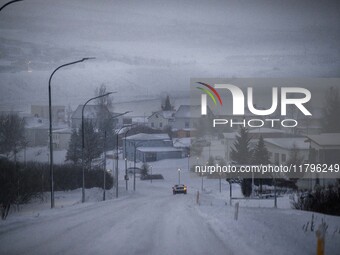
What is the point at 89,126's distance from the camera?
272 feet

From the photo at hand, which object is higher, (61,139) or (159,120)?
(159,120)

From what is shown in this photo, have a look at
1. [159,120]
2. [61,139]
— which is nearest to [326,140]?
[61,139]

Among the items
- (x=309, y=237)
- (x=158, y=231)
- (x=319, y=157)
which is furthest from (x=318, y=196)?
(x=319, y=157)

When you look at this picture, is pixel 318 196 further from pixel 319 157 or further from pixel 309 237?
pixel 319 157

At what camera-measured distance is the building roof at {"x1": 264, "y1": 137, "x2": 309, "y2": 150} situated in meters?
47.1

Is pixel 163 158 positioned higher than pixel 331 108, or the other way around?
pixel 331 108

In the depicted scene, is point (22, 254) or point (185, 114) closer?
point (22, 254)

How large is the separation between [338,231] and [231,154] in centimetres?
4204

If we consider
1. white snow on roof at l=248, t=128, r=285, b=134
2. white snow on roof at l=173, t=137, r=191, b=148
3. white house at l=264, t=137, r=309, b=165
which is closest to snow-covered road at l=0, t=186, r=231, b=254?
white house at l=264, t=137, r=309, b=165

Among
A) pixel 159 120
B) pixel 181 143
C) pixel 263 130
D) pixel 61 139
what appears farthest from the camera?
pixel 159 120

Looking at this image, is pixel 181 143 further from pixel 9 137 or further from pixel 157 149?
pixel 9 137

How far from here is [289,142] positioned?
49375mm

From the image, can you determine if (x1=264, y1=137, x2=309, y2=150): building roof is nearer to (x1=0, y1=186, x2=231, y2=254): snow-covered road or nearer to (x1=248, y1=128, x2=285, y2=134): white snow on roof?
(x1=248, y1=128, x2=285, y2=134): white snow on roof

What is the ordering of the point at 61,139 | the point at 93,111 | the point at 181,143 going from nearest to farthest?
the point at 181,143
the point at 61,139
the point at 93,111
